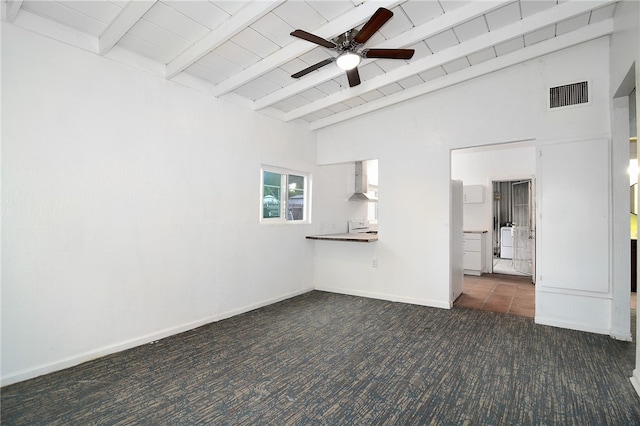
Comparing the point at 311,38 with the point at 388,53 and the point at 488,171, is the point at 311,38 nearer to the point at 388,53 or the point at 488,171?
the point at 388,53

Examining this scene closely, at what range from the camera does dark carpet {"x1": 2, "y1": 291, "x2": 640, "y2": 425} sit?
6.89 feet

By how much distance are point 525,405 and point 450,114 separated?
3474 mm

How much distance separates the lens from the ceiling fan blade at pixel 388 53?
110 inches

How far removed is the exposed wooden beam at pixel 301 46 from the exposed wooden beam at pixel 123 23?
1174 mm

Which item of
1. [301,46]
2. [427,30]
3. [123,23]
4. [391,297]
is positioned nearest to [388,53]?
[427,30]

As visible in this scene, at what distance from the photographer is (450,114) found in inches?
174

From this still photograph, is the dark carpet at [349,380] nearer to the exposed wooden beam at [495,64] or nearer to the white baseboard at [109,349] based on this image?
the white baseboard at [109,349]

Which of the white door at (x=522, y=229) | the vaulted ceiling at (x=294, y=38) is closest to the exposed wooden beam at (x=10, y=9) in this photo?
the vaulted ceiling at (x=294, y=38)

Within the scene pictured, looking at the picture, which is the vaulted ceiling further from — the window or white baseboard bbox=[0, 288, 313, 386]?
white baseboard bbox=[0, 288, 313, 386]

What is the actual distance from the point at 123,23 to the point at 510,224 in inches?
393

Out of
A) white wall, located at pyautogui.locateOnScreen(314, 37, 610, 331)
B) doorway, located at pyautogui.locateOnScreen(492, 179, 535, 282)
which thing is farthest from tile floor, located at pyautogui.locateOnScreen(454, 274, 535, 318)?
doorway, located at pyautogui.locateOnScreen(492, 179, 535, 282)

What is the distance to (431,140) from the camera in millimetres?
4570

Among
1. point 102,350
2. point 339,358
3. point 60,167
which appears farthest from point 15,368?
point 339,358

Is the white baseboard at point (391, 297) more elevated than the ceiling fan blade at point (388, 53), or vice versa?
the ceiling fan blade at point (388, 53)
